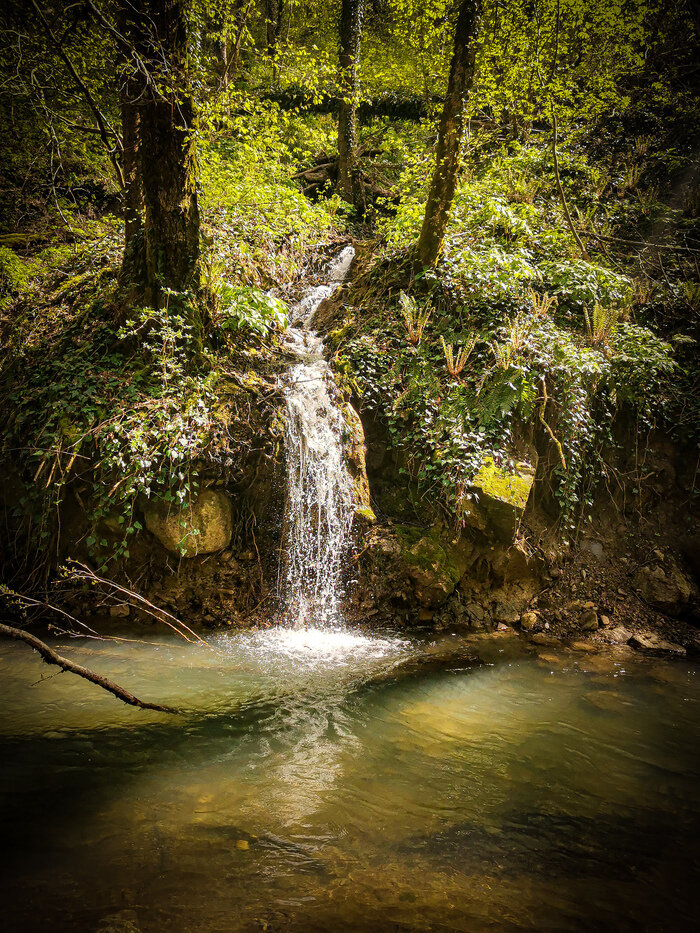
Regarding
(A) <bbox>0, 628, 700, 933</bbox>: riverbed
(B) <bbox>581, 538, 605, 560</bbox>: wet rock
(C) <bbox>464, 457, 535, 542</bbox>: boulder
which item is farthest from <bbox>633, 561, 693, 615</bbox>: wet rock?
(C) <bbox>464, 457, 535, 542</bbox>: boulder

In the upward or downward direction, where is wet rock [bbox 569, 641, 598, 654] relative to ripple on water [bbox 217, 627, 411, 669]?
downward

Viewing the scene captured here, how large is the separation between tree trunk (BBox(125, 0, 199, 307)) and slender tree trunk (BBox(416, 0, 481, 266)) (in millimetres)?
3433

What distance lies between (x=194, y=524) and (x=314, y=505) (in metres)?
1.48

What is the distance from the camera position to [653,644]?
5520mm

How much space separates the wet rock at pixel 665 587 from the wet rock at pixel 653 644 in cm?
58

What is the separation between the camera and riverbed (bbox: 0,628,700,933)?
2.03 metres

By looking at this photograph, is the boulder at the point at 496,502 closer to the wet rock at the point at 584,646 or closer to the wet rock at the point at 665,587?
the wet rock at the point at 584,646

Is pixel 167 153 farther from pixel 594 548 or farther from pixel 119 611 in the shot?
pixel 594 548

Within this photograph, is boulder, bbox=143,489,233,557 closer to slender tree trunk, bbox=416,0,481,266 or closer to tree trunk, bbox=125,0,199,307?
tree trunk, bbox=125,0,199,307

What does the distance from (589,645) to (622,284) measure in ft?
18.7

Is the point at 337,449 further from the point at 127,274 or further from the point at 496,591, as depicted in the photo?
the point at 127,274

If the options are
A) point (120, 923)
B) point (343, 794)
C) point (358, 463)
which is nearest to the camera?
point (120, 923)

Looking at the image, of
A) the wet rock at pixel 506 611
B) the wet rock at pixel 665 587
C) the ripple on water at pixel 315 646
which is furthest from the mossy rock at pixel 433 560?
the wet rock at pixel 665 587

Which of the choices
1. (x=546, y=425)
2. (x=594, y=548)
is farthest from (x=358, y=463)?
(x=594, y=548)
